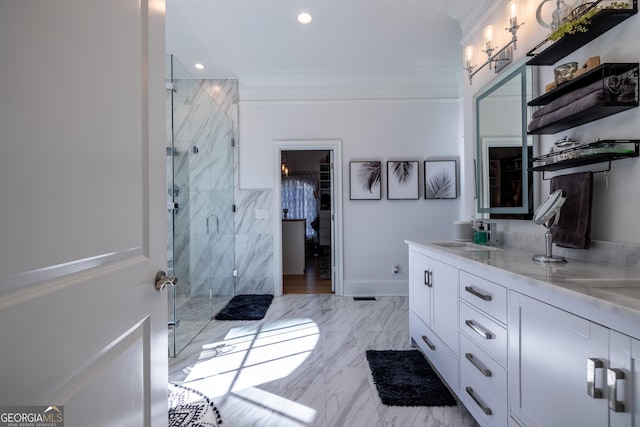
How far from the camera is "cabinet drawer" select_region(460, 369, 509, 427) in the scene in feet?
4.17

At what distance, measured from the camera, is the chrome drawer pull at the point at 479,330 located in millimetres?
1351

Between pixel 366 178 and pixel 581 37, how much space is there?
256cm

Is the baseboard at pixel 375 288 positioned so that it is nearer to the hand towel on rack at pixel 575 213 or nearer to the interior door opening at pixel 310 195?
the hand towel on rack at pixel 575 213

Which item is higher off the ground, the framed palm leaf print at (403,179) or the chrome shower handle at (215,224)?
the framed palm leaf print at (403,179)

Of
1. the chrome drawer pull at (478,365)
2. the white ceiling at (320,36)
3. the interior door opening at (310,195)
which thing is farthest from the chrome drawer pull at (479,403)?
the interior door opening at (310,195)

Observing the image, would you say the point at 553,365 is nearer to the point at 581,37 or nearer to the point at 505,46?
the point at 581,37

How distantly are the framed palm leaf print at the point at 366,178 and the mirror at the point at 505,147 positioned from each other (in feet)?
4.81

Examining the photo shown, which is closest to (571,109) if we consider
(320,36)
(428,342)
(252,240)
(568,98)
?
(568,98)

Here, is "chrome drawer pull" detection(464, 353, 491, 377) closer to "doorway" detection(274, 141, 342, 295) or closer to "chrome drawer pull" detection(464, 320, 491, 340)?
"chrome drawer pull" detection(464, 320, 491, 340)

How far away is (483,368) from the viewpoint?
54.6 inches

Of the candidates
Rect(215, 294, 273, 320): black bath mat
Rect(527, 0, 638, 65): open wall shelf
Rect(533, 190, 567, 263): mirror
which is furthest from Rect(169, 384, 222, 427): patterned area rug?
Rect(527, 0, 638, 65): open wall shelf

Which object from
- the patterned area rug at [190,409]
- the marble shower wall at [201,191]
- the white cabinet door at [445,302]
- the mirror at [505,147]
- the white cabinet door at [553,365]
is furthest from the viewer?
the marble shower wall at [201,191]

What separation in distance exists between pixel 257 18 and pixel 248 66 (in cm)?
93

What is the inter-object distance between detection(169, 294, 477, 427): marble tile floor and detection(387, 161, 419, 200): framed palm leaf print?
1.43m
